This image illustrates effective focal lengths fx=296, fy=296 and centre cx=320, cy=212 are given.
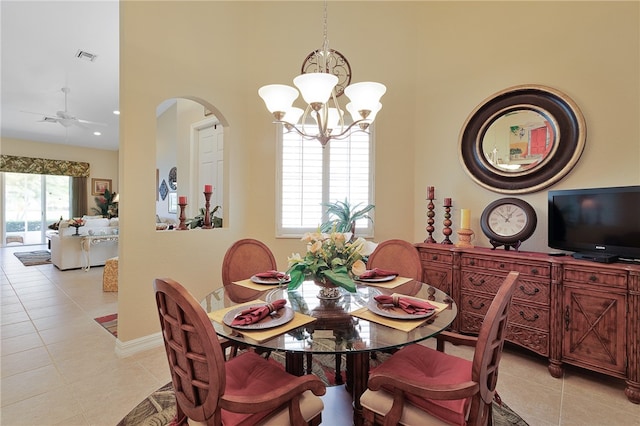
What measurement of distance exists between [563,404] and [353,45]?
380cm

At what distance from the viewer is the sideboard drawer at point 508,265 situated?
7.61 feet

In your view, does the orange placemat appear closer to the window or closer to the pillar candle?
the pillar candle

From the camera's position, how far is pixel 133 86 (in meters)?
2.55

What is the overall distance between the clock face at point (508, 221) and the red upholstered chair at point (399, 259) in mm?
941

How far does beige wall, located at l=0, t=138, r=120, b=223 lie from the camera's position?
336 inches

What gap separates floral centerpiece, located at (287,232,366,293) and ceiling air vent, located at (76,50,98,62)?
15.6ft

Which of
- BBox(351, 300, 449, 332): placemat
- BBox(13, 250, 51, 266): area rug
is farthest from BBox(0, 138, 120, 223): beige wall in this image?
BBox(351, 300, 449, 332): placemat

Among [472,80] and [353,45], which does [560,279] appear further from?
[353,45]

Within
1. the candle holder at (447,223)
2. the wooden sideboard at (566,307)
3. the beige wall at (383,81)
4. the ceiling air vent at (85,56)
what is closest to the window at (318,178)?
the beige wall at (383,81)

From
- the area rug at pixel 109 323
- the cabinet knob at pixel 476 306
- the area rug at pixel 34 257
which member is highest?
the cabinet knob at pixel 476 306

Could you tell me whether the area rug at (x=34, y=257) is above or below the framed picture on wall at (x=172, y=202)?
below

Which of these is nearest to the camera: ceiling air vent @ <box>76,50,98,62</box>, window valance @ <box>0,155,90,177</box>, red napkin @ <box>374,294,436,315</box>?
red napkin @ <box>374,294,436,315</box>

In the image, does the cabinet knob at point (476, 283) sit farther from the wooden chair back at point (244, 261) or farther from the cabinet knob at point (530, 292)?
the wooden chair back at point (244, 261)

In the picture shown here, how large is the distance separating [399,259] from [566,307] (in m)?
1.25
